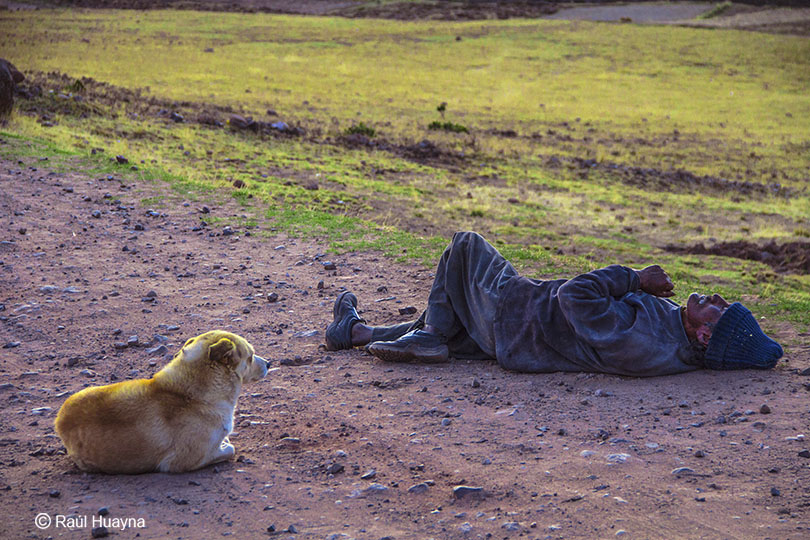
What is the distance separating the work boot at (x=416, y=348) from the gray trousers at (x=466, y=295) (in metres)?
0.11

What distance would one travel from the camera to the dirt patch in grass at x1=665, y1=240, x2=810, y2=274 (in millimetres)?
11648

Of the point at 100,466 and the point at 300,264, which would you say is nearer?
the point at 100,466

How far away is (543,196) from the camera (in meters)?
16.0

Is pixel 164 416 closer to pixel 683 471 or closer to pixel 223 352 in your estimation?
pixel 223 352

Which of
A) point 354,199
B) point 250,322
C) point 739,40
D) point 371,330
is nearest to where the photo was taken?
point 371,330

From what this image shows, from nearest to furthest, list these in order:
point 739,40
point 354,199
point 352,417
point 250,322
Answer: point 352,417
point 250,322
point 354,199
point 739,40

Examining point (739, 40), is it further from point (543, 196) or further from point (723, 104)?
point (543, 196)

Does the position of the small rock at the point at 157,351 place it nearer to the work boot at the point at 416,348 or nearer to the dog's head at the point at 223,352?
the work boot at the point at 416,348

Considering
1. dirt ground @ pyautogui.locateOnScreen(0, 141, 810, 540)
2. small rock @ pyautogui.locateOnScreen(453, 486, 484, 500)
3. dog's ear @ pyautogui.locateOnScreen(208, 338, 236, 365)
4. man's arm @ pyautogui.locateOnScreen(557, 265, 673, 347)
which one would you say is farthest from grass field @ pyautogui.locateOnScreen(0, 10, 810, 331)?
dog's ear @ pyautogui.locateOnScreen(208, 338, 236, 365)

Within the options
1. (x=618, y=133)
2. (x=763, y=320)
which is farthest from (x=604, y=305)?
(x=618, y=133)

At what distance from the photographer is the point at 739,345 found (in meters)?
5.45

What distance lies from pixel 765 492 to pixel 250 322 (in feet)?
14.5

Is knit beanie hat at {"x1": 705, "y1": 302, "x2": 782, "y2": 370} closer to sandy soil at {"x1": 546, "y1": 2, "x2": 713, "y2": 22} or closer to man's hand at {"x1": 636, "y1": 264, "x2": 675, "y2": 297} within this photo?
man's hand at {"x1": 636, "y1": 264, "x2": 675, "y2": 297}
